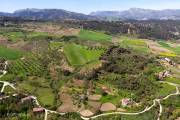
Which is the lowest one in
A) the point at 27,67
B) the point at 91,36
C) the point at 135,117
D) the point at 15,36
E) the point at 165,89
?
the point at 135,117

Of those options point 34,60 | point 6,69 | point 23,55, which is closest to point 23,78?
point 6,69

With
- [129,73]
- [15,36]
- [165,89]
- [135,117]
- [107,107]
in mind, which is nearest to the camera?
[135,117]

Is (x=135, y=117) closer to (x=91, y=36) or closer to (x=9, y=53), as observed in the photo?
(x=9, y=53)

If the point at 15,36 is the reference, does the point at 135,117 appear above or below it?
below

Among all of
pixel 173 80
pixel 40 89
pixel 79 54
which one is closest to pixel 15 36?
pixel 79 54

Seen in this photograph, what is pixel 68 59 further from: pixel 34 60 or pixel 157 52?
pixel 157 52

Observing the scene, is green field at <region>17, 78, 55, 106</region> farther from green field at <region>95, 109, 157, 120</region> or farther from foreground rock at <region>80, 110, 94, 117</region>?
green field at <region>95, 109, 157, 120</region>

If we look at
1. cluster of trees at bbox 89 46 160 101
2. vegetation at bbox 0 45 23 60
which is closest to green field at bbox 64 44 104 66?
cluster of trees at bbox 89 46 160 101
